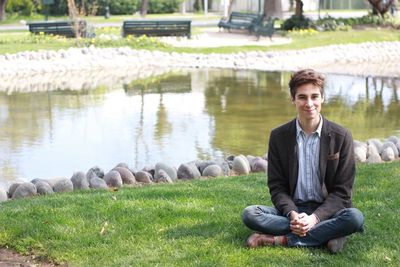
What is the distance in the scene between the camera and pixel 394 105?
55.4 feet

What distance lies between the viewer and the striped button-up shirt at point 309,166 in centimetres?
579

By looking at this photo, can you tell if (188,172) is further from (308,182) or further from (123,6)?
(123,6)

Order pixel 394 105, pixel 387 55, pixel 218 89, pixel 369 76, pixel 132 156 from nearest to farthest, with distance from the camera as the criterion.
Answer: pixel 132 156
pixel 394 105
pixel 218 89
pixel 369 76
pixel 387 55

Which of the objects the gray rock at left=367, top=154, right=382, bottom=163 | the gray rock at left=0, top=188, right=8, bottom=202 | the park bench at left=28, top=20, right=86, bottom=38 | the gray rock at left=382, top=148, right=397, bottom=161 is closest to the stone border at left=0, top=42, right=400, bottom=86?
the park bench at left=28, top=20, right=86, bottom=38

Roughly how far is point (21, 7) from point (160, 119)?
3179 centimetres

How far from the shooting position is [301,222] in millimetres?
5539

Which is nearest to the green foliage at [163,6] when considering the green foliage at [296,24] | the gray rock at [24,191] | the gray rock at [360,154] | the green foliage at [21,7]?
the green foliage at [21,7]

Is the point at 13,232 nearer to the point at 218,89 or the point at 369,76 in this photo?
the point at 218,89

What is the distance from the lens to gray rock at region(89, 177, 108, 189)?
28.4 feet

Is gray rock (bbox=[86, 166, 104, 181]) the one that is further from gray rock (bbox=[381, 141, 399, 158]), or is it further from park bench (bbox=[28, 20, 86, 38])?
park bench (bbox=[28, 20, 86, 38])

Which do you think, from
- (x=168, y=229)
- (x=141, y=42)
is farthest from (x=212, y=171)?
(x=141, y=42)

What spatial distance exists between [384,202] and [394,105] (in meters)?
10.3

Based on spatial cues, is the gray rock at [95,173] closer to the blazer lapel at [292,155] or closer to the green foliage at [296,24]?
the blazer lapel at [292,155]

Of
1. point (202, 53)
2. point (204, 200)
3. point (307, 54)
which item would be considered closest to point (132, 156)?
point (204, 200)
